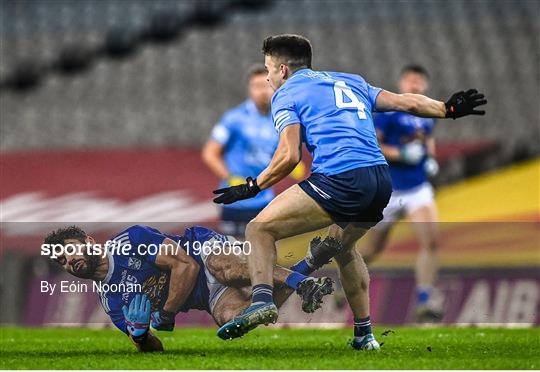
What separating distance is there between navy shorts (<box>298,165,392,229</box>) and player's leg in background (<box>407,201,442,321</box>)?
3.72 m

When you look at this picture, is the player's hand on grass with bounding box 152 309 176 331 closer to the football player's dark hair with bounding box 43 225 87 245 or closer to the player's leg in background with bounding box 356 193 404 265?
the football player's dark hair with bounding box 43 225 87 245

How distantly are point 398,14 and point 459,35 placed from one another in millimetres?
1213

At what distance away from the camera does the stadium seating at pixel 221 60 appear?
17891 millimetres

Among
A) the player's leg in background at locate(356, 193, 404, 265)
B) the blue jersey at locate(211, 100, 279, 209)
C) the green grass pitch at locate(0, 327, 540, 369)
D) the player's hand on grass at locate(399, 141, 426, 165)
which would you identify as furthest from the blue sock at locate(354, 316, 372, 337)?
the player's hand on grass at locate(399, 141, 426, 165)

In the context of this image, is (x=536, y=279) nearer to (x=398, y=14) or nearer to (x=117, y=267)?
(x=117, y=267)

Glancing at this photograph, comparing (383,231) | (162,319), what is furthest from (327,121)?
(383,231)

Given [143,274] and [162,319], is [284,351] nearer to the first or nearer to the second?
[162,319]

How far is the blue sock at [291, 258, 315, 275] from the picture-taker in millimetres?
6648

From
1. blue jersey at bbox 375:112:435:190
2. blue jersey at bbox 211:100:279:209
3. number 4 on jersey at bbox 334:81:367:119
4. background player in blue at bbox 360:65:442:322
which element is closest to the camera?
number 4 on jersey at bbox 334:81:367:119

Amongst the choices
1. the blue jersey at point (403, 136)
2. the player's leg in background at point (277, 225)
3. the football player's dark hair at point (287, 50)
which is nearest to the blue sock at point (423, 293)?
the blue jersey at point (403, 136)

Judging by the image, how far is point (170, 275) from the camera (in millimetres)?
6629

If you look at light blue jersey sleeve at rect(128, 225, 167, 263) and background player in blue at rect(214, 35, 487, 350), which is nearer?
background player in blue at rect(214, 35, 487, 350)

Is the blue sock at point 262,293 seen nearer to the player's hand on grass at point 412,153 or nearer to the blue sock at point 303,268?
the blue sock at point 303,268

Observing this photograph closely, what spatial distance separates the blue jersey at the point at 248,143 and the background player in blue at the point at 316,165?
370 cm
